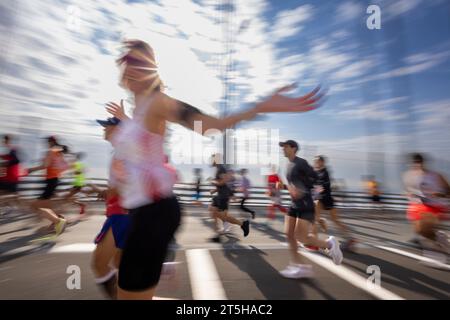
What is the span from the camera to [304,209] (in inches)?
169

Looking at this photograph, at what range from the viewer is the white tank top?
59.7 inches

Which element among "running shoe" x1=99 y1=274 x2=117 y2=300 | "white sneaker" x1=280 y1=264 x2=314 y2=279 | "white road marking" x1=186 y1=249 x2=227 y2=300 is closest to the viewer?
"running shoe" x1=99 y1=274 x2=117 y2=300

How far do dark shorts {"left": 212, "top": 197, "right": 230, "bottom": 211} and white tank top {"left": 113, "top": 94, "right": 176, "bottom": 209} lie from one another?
220 inches

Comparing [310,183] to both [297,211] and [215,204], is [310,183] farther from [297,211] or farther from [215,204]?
[215,204]

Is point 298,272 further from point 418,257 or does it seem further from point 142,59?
point 142,59

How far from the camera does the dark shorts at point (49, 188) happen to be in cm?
640

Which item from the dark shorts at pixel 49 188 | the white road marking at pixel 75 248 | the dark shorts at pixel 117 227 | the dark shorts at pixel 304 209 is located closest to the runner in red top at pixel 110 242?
the dark shorts at pixel 117 227

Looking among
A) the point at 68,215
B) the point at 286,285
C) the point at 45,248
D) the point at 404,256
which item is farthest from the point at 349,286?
the point at 68,215

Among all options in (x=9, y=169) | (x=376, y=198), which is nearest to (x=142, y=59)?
(x=9, y=169)

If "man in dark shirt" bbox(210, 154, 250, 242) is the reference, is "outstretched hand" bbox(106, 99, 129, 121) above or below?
above

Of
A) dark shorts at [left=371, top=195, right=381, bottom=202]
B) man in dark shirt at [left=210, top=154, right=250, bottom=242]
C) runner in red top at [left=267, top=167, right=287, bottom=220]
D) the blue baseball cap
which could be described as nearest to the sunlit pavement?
man in dark shirt at [left=210, top=154, right=250, bottom=242]

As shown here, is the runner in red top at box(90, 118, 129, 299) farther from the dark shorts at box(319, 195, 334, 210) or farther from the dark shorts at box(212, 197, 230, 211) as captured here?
the dark shorts at box(319, 195, 334, 210)

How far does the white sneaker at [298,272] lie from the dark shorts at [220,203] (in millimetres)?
3045

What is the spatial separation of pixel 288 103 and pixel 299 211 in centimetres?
320
